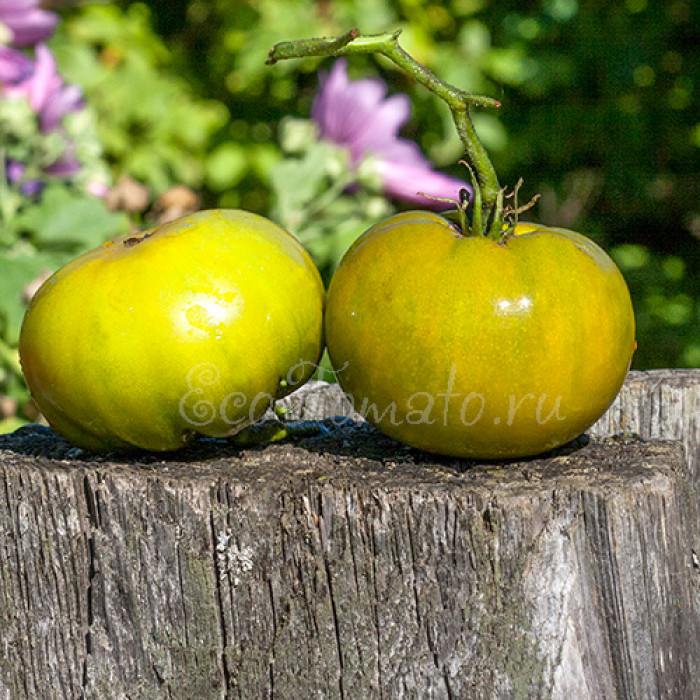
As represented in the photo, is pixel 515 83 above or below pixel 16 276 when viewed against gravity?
above

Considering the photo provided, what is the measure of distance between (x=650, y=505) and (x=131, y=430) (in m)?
0.65

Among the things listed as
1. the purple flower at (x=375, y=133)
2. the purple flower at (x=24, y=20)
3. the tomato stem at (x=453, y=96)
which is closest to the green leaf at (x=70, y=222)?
the purple flower at (x=24, y=20)

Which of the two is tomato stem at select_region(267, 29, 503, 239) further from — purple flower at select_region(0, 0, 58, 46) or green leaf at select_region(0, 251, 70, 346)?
purple flower at select_region(0, 0, 58, 46)

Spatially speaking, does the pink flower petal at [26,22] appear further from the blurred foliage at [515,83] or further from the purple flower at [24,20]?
the blurred foliage at [515,83]

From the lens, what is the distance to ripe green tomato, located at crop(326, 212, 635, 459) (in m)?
1.17

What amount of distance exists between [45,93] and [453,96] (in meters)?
1.75

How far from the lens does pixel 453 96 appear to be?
1232 millimetres

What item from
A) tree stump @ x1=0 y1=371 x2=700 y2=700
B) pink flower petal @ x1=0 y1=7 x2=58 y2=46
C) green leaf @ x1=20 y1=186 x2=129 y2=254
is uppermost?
pink flower petal @ x1=0 y1=7 x2=58 y2=46

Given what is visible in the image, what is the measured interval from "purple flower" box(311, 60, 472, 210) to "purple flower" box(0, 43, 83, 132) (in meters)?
0.70

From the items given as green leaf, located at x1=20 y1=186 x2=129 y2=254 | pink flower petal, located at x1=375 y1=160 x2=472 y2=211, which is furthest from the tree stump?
pink flower petal, located at x1=375 y1=160 x2=472 y2=211

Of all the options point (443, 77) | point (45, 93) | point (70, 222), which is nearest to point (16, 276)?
point (70, 222)

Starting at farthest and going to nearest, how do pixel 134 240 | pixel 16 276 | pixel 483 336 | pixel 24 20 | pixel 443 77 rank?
pixel 443 77 < pixel 24 20 < pixel 16 276 < pixel 134 240 < pixel 483 336

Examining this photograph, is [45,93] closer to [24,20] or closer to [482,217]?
[24,20]

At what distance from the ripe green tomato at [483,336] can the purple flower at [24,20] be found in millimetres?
1606
